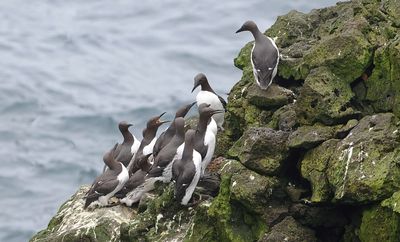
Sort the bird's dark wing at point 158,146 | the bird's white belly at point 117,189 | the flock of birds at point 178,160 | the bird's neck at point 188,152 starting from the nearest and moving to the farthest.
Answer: the flock of birds at point 178,160 → the bird's neck at point 188,152 → the bird's white belly at point 117,189 → the bird's dark wing at point 158,146

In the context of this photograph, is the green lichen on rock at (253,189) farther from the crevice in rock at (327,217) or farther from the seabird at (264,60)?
the seabird at (264,60)

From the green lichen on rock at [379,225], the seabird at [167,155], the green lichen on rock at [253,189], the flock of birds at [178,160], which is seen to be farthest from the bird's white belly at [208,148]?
the green lichen on rock at [379,225]

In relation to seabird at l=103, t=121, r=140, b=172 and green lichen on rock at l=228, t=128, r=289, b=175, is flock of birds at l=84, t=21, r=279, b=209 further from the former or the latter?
green lichen on rock at l=228, t=128, r=289, b=175

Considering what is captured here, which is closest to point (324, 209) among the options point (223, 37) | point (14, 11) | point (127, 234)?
point (127, 234)

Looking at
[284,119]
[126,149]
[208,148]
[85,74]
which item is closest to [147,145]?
[126,149]

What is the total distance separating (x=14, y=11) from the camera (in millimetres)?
48812

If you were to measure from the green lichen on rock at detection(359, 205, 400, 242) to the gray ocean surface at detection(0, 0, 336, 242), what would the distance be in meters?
19.7

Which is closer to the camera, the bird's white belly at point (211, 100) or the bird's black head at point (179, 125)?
the bird's black head at point (179, 125)

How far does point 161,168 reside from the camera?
13.5 meters

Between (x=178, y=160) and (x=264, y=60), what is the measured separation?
1711mm

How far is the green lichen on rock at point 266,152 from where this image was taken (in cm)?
1182

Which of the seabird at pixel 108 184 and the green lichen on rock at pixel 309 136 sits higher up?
the seabird at pixel 108 184

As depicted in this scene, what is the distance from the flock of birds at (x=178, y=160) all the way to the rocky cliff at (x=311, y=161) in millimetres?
203

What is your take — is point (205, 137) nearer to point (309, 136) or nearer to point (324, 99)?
point (324, 99)
